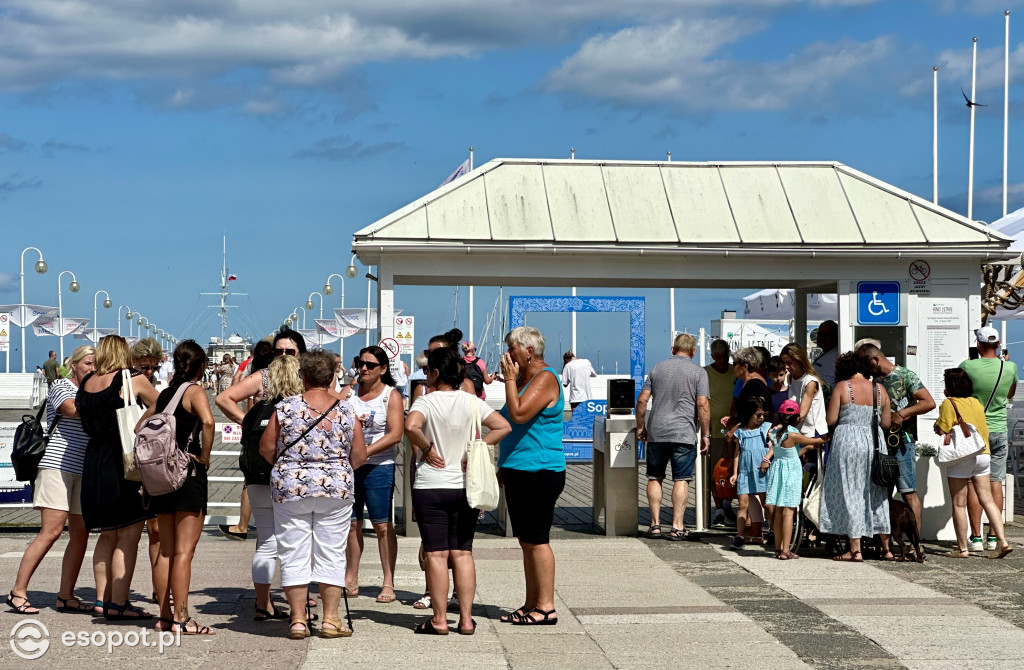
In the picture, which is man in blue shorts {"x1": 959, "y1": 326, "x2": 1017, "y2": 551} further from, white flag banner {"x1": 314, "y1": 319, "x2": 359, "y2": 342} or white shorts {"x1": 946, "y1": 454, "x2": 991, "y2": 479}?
white flag banner {"x1": 314, "y1": 319, "x2": 359, "y2": 342}

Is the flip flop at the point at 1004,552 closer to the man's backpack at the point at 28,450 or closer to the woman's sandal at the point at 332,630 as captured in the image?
the woman's sandal at the point at 332,630

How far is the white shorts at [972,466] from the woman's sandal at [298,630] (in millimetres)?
5997

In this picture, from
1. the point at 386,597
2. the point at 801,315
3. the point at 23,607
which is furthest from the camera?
the point at 801,315

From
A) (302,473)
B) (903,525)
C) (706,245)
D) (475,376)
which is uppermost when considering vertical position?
(706,245)

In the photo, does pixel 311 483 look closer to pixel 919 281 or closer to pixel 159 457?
pixel 159 457

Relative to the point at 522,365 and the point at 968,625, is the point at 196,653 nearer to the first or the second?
the point at 522,365

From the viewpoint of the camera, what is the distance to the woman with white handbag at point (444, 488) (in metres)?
7.07

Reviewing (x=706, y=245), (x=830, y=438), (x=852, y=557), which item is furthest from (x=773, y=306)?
(x=852, y=557)

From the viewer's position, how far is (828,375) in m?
12.6

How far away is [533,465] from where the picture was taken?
731cm

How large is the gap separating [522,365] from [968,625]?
9.90 ft

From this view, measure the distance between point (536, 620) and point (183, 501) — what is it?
2127mm

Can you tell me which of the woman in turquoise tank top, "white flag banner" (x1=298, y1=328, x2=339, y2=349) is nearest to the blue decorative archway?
the woman in turquoise tank top

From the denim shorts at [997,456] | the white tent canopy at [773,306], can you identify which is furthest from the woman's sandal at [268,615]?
the white tent canopy at [773,306]
